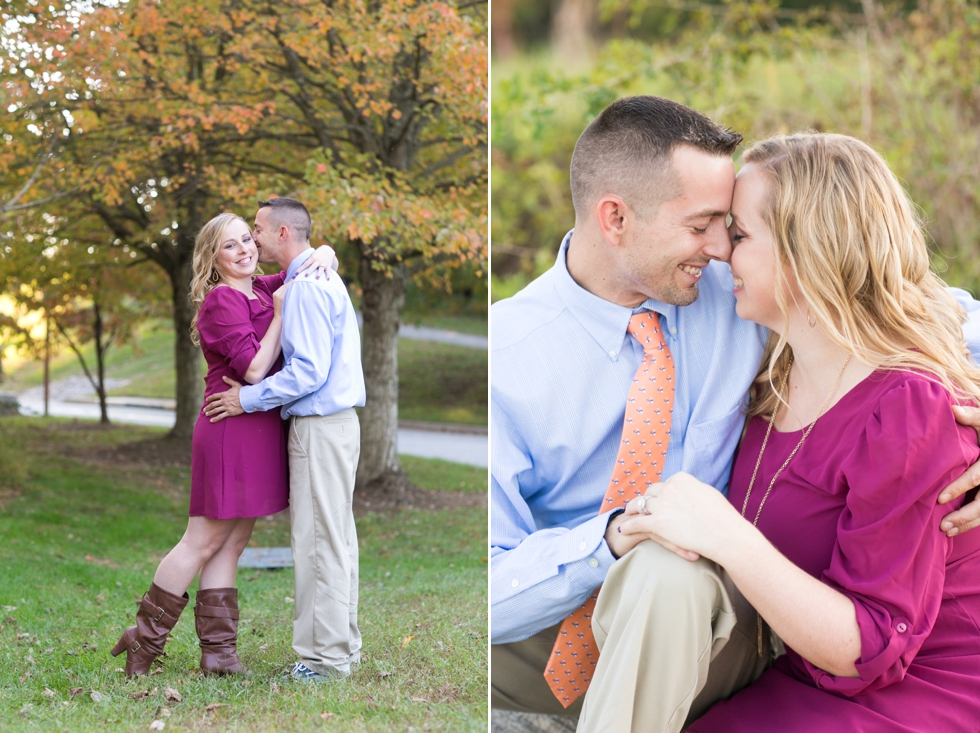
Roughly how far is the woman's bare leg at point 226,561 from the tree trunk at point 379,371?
5777mm

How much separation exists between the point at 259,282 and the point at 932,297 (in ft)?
7.62

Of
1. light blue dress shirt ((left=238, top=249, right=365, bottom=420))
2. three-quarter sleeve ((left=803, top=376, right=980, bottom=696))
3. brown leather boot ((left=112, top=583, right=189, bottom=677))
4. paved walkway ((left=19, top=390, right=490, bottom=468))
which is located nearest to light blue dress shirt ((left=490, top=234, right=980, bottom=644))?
three-quarter sleeve ((left=803, top=376, right=980, bottom=696))

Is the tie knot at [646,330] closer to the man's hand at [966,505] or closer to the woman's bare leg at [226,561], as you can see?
the man's hand at [966,505]

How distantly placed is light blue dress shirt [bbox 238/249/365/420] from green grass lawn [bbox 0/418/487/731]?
951 mm

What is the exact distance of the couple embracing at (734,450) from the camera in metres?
1.93

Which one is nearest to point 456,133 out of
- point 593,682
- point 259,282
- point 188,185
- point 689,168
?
point 188,185

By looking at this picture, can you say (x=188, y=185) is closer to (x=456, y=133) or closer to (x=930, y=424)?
(x=456, y=133)

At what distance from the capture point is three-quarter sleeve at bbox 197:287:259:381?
3209 mm

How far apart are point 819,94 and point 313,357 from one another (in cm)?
518

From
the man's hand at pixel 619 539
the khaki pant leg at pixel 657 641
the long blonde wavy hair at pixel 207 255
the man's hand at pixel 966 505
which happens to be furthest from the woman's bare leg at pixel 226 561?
the man's hand at pixel 966 505

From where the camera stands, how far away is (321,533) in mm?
3340

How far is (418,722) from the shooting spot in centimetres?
285

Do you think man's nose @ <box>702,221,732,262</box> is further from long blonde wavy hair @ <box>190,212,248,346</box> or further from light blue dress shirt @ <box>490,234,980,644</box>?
long blonde wavy hair @ <box>190,212,248,346</box>

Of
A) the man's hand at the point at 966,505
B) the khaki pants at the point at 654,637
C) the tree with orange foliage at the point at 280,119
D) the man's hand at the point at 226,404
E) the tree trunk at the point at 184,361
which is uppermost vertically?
the tree with orange foliage at the point at 280,119
